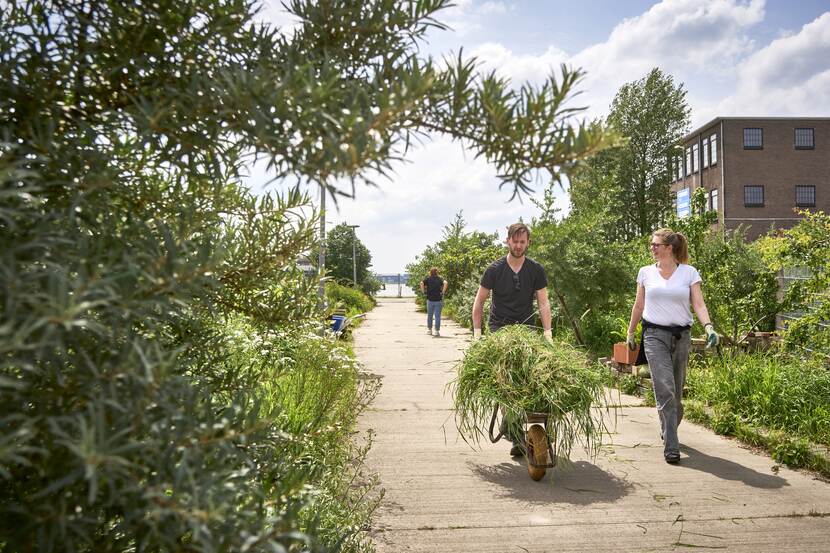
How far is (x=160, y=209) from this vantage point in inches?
53.7

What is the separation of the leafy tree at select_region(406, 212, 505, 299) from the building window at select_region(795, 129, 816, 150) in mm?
31768

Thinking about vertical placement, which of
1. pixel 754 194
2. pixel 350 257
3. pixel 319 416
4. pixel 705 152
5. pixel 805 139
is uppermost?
pixel 805 139

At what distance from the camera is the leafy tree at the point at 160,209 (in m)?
0.94

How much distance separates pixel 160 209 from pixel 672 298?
5803 millimetres

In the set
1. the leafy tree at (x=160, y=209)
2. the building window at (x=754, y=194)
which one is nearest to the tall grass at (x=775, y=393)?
the leafy tree at (x=160, y=209)

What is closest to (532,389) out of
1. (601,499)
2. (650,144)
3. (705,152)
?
(601,499)

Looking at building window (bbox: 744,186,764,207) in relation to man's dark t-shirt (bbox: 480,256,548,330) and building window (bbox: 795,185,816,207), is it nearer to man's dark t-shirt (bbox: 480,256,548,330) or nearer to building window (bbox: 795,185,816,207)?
building window (bbox: 795,185,816,207)

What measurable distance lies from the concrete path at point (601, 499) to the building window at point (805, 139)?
178 feet

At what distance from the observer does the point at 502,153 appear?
1.24m

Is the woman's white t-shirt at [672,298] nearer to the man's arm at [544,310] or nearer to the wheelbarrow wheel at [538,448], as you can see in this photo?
the man's arm at [544,310]

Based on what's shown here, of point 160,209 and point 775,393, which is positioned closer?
point 160,209

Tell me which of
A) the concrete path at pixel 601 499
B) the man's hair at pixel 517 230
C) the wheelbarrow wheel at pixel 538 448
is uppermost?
the man's hair at pixel 517 230

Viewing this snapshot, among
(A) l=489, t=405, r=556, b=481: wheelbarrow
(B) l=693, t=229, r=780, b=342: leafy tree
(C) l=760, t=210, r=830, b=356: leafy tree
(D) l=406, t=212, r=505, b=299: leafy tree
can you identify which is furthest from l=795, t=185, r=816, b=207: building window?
(A) l=489, t=405, r=556, b=481: wheelbarrow

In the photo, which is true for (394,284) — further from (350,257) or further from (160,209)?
(160,209)
